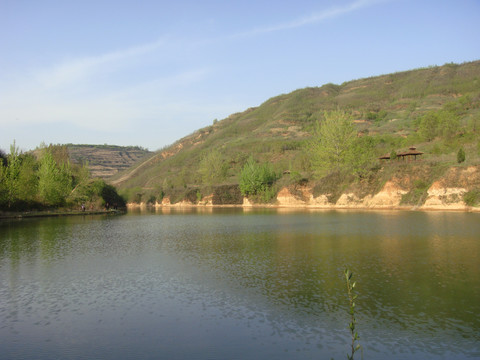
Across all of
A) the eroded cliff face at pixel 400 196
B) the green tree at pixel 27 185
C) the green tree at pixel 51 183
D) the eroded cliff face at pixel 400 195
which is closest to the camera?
the eroded cliff face at pixel 400 196

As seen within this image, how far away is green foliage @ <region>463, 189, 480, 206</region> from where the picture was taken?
1914 inches

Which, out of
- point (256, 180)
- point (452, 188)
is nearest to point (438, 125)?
point (452, 188)

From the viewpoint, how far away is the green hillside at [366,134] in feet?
268

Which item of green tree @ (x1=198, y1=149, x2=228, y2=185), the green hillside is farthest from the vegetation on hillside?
green tree @ (x1=198, y1=149, x2=228, y2=185)

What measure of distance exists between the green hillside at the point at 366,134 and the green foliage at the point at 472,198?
472 centimetres

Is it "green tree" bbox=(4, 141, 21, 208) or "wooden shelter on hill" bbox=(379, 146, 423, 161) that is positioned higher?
"wooden shelter on hill" bbox=(379, 146, 423, 161)

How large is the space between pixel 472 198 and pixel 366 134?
7176 centimetres

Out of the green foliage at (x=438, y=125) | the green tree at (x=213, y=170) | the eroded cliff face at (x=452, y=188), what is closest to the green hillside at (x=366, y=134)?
the green tree at (x=213, y=170)

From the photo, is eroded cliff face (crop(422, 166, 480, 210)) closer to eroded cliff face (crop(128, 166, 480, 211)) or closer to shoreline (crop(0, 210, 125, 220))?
Result: eroded cliff face (crop(128, 166, 480, 211))

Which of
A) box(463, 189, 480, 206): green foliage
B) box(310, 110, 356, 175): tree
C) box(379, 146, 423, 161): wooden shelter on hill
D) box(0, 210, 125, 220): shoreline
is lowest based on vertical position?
box(0, 210, 125, 220): shoreline

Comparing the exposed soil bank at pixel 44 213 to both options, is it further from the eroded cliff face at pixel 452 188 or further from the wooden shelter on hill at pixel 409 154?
the wooden shelter on hill at pixel 409 154

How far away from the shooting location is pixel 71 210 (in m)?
67.6

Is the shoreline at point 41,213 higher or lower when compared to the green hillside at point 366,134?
lower

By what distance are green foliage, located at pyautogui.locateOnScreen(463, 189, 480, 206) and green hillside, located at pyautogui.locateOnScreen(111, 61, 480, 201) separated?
4.72m
